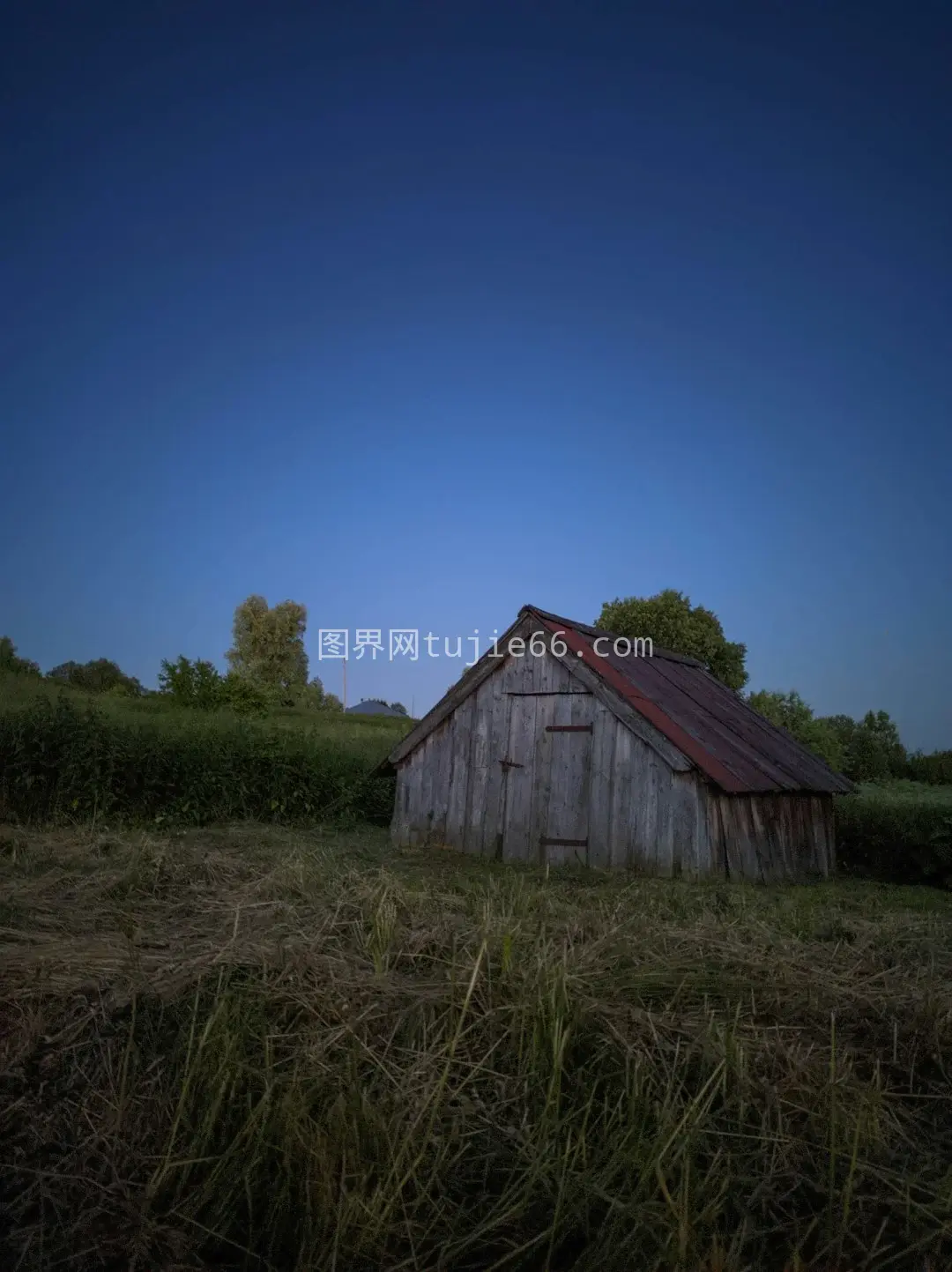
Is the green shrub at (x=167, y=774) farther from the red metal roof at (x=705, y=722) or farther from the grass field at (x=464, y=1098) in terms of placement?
the grass field at (x=464, y=1098)

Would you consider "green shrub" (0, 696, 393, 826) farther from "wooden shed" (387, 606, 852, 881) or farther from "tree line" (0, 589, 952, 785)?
"tree line" (0, 589, 952, 785)

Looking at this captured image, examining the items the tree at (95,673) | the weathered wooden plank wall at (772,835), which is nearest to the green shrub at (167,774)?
the weathered wooden plank wall at (772,835)

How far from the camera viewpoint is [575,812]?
1215 cm

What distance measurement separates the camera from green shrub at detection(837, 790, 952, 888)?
1450 centimetres

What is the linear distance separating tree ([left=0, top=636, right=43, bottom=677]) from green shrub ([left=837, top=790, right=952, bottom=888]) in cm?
2330

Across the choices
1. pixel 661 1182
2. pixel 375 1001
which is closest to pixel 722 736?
pixel 375 1001

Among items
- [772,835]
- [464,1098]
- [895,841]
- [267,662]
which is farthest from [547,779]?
[267,662]

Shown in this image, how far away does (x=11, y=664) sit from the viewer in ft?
98.9

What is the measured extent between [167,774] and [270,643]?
4102 cm

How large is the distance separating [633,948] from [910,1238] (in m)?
1.82

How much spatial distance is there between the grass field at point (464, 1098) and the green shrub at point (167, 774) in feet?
33.9

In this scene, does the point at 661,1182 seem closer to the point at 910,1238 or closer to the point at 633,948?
the point at 910,1238

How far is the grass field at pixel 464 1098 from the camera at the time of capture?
253 centimetres

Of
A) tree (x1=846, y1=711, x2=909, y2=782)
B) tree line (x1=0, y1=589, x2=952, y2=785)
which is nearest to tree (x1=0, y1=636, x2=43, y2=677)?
tree line (x1=0, y1=589, x2=952, y2=785)
